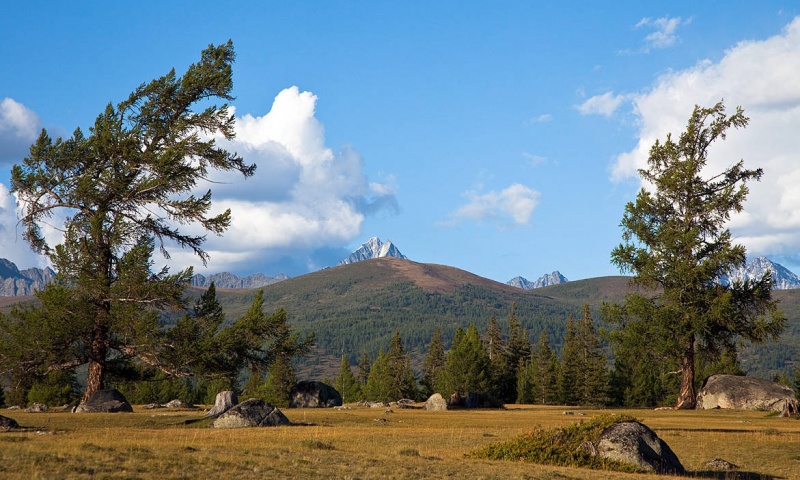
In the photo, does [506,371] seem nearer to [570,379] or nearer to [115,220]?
[570,379]

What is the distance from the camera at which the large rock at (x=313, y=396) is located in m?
51.5

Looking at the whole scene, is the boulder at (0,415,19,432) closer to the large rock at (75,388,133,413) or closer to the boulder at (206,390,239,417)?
the boulder at (206,390,239,417)

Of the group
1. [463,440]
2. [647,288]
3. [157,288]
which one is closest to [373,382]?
[647,288]

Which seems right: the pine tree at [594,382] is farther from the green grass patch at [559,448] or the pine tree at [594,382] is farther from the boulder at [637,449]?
the boulder at [637,449]

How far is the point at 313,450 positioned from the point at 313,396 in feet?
108

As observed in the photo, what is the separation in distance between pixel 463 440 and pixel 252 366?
58.2ft

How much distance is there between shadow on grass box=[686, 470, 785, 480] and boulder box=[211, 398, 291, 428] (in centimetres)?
1749

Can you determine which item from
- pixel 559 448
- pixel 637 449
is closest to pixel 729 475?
pixel 637 449

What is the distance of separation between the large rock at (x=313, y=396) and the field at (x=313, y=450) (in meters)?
18.3

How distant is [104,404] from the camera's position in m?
34.9

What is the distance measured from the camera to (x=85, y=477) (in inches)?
502

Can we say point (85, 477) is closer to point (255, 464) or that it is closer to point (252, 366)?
point (255, 464)

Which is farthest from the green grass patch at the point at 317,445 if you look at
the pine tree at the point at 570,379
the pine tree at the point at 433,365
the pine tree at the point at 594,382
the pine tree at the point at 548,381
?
the pine tree at the point at 433,365

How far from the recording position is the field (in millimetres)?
14500
